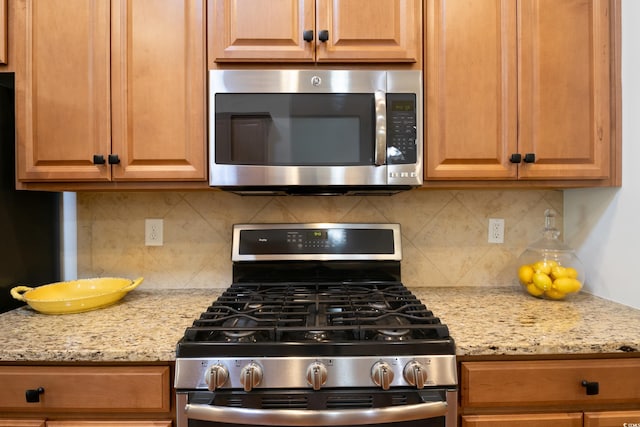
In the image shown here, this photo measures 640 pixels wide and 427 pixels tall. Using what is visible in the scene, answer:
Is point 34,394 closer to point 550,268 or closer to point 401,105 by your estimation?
point 401,105

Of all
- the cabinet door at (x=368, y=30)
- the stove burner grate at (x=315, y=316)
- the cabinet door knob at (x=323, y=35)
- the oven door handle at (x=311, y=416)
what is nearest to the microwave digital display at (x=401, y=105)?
the cabinet door at (x=368, y=30)

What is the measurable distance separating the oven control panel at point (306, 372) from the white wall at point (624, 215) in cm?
96

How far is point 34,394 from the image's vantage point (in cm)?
94

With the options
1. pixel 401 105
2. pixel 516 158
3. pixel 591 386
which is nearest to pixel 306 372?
pixel 591 386

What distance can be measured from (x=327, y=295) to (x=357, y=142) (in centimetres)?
59

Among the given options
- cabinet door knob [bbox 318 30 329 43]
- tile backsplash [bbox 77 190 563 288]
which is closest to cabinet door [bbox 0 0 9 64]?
tile backsplash [bbox 77 190 563 288]

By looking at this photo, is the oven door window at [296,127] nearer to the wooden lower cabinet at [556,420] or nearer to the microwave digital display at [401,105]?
the microwave digital display at [401,105]

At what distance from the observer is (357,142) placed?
127 cm

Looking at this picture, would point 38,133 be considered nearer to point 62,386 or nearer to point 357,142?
point 62,386

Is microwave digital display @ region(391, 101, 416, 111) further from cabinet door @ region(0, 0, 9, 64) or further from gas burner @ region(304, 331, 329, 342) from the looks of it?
cabinet door @ region(0, 0, 9, 64)

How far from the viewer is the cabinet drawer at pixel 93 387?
0.95 metres

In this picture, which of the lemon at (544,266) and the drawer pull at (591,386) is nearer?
the drawer pull at (591,386)

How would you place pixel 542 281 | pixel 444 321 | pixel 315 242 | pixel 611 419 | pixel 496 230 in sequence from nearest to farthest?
pixel 611 419
pixel 444 321
pixel 542 281
pixel 315 242
pixel 496 230

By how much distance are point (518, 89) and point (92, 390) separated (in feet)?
5.56
